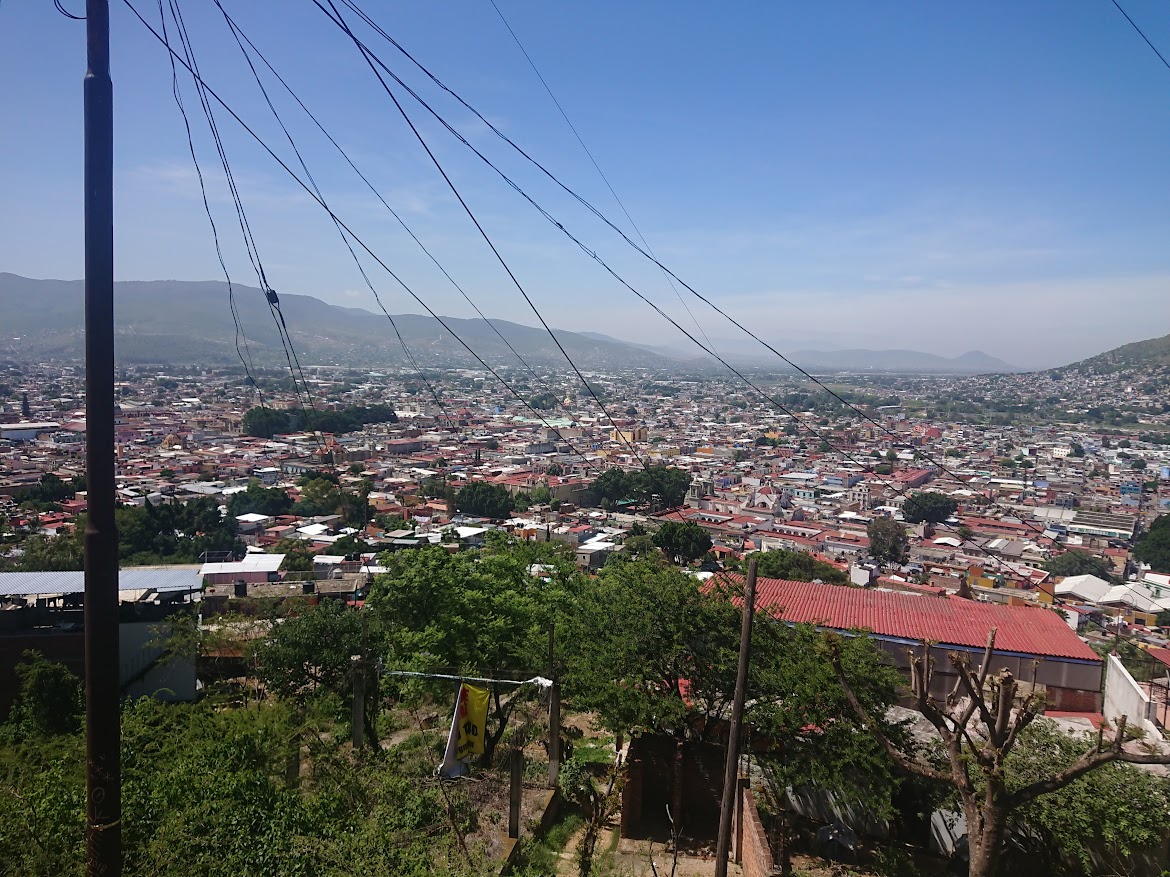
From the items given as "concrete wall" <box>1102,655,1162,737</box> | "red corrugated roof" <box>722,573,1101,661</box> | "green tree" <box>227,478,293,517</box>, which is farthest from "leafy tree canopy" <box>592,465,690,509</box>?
"concrete wall" <box>1102,655,1162,737</box>

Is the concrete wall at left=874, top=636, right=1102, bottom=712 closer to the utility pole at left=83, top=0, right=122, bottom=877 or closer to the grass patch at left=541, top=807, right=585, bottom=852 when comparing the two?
the grass patch at left=541, top=807, right=585, bottom=852

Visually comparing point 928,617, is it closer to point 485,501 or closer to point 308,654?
point 308,654

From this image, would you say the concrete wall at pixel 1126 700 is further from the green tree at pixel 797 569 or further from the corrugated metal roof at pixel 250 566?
the corrugated metal roof at pixel 250 566

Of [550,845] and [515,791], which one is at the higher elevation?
[515,791]

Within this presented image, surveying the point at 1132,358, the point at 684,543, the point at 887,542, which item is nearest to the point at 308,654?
the point at 684,543

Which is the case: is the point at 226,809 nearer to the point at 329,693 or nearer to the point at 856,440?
the point at 329,693

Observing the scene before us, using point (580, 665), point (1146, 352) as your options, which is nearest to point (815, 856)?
point (580, 665)
